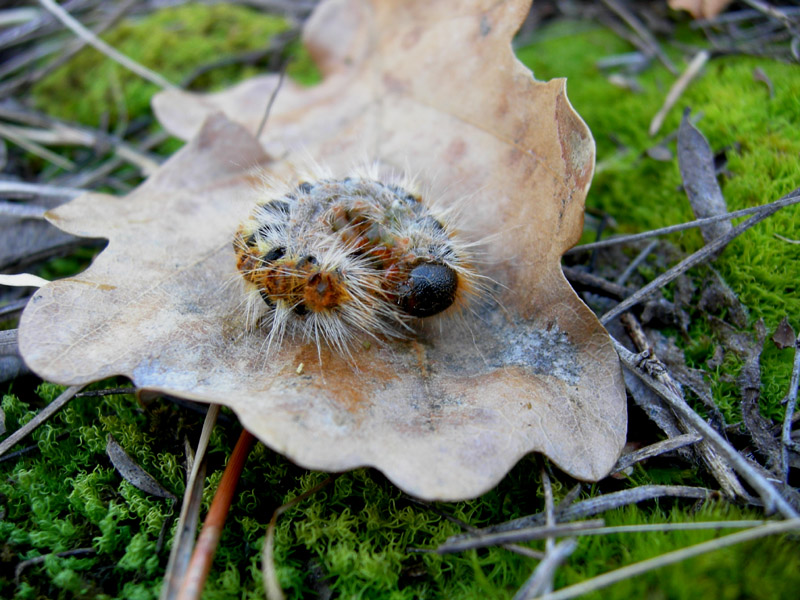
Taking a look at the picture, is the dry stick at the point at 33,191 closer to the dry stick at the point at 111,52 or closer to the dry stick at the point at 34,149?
the dry stick at the point at 34,149

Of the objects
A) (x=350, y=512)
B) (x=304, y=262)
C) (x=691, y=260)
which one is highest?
(x=304, y=262)

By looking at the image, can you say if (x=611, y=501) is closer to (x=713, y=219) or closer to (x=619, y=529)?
(x=619, y=529)

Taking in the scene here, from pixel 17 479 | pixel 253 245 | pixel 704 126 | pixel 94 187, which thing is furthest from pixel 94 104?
pixel 704 126

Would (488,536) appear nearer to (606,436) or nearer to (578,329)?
(606,436)

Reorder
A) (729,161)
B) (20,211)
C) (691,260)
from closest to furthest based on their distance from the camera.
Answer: (691,260)
(729,161)
(20,211)

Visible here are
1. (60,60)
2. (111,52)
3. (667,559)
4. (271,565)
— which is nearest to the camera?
(667,559)

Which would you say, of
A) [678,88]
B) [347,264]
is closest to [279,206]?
[347,264]

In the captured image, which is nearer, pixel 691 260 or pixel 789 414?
pixel 789 414
